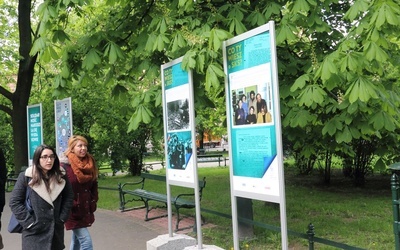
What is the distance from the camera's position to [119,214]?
9.87m

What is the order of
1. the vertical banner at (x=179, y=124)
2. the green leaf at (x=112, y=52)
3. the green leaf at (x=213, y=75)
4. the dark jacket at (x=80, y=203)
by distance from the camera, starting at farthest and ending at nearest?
the green leaf at (x=112, y=52)
the vertical banner at (x=179, y=124)
the dark jacket at (x=80, y=203)
the green leaf at (x=213, y=75)

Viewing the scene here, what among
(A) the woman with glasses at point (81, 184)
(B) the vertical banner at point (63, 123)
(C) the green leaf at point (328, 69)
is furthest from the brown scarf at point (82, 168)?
(B) the vertical banner at point (63, 123)

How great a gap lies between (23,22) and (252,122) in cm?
1268

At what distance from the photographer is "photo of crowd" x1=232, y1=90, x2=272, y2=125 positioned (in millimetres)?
3723

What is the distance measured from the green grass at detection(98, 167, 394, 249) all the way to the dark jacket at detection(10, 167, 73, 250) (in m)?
2.99

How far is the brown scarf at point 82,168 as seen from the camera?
487cm

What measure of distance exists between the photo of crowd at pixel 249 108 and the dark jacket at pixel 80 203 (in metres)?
1.98

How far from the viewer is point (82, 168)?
490 cm

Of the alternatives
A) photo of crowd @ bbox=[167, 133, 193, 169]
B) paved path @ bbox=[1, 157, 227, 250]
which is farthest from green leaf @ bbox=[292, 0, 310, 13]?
paved path @ bbox=[1, 157, 227, 250]

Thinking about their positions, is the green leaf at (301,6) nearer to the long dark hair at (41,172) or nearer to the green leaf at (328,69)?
the green leaf at (328,69)

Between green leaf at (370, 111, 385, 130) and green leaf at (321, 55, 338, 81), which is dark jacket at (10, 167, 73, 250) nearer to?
green leaf at (321, 55, 338, 81)

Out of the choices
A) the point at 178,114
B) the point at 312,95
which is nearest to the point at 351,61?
the point at 312,95

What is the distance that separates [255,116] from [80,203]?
2.37 m

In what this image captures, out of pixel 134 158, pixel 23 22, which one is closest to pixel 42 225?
pixel 23 22
